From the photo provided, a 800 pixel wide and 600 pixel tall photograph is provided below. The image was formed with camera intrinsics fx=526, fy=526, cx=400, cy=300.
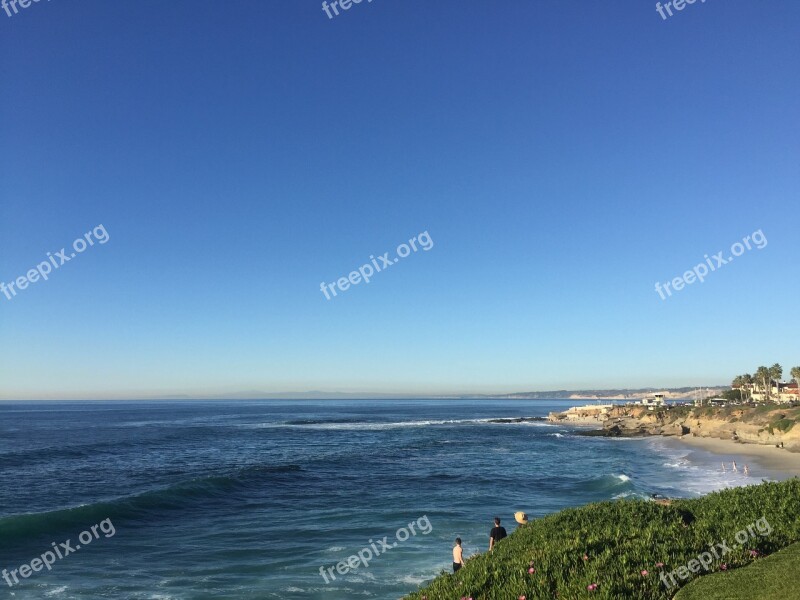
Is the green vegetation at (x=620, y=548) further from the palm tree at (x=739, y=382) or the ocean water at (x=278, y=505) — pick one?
the palm tree at (x=739, y=382)

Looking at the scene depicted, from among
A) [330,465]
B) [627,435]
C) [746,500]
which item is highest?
[746,500]

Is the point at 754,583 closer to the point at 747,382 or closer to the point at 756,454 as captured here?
the point at 756,454

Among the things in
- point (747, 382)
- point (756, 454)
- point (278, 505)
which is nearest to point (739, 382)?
point (747, 382)

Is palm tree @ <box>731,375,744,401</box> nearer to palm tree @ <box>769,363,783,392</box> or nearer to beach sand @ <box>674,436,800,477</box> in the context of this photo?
palm tree @ <box>769,363,783,392</box>

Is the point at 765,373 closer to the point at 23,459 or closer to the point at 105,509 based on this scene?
the point at 105,509

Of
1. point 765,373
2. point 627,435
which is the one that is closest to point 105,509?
point 627,435

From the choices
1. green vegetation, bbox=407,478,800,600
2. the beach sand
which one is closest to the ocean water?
the beach sand
